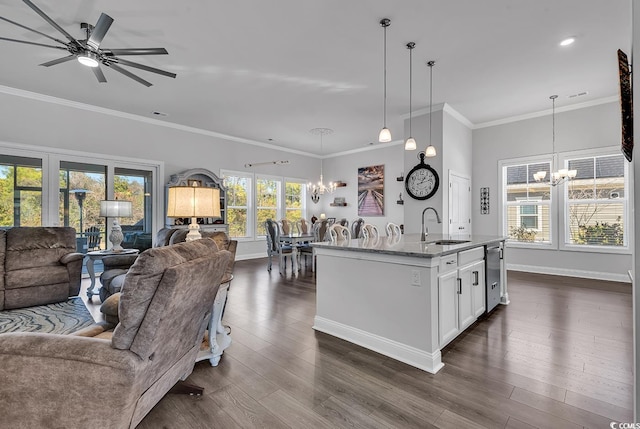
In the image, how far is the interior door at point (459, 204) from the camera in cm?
568

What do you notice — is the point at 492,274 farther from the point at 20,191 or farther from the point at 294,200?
the point at 20,191

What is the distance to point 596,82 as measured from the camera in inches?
179

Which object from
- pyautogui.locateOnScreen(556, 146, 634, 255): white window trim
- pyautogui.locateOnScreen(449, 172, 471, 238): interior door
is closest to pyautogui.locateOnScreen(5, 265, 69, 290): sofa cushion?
pyautogui.locateOnScreen(449, 172, 471, 238): interior door

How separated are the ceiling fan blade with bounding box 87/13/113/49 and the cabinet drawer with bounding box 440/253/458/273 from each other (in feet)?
10.9

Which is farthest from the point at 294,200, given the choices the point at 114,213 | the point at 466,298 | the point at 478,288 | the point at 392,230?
the point at 466,298

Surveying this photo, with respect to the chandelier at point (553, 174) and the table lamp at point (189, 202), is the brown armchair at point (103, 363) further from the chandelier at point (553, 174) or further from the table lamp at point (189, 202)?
the chandelier at point (553, 174)

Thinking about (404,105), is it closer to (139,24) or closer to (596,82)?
(596,82)

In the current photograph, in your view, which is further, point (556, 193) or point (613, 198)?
point (556, 193)

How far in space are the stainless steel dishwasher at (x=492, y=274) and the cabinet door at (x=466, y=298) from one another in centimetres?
46

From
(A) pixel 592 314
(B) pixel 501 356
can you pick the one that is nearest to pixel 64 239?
(B) pixel 501 356

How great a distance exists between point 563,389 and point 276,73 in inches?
175

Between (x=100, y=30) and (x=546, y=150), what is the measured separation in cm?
707

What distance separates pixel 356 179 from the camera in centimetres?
899

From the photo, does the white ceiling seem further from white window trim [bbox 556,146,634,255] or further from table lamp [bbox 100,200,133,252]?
table lamp [bbox 100,200,133,252]
